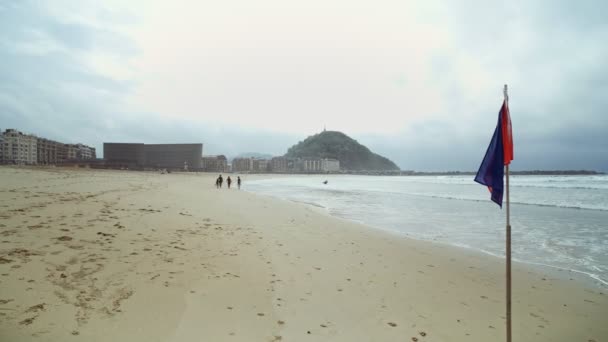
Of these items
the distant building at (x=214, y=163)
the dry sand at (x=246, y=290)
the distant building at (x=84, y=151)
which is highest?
the distant building at (x=84, y=151)

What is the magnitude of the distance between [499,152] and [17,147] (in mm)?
132264

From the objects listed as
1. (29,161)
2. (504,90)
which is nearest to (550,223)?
(504,90)

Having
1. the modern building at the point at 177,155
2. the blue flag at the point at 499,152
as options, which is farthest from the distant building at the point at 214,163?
the blue flag at the point at 499,152

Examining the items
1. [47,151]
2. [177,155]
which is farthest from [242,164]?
[47,151]

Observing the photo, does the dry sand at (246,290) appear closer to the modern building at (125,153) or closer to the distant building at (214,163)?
the modern building at (125,153)

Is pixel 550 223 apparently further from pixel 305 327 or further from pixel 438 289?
pixel 305 327

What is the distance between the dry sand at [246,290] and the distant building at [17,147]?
119759 millimetres

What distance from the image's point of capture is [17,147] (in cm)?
9431

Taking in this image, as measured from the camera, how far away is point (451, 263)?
767cm

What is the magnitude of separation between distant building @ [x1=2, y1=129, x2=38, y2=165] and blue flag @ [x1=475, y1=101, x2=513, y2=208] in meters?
128

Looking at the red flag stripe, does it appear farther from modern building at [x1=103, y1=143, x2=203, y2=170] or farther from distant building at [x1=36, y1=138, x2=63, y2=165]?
distant building at [x1=36, y1=138, x2=63, y2=165]

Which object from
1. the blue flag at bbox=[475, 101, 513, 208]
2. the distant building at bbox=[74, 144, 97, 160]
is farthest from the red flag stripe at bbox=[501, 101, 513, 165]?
the distant building at bbox=[74, 144, 97, 160]

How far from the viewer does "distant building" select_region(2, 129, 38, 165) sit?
92.0 metres

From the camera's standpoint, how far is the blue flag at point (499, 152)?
404cm
